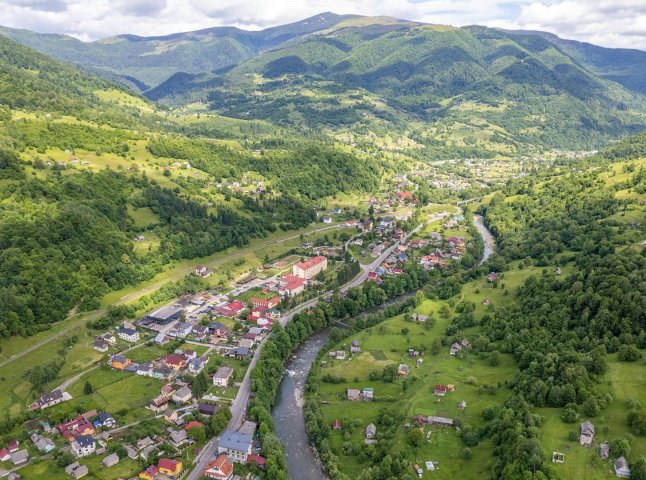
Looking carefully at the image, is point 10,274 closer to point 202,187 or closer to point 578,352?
point 202,187

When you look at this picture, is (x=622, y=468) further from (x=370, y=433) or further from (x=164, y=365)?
(x=164, y=365)

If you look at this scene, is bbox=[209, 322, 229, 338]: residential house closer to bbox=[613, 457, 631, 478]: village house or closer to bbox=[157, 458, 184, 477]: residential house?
bbox=[157, 458, 184, 477]: residential house

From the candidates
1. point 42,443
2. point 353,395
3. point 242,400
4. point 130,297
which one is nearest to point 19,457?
point 42,443

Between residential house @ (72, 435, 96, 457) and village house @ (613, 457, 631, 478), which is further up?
village house @ (613, 457, 631, 478)

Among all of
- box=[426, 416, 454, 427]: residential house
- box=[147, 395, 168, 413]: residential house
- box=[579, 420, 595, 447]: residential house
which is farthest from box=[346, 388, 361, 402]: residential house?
box=[579, 420, 595, 447]: residential house

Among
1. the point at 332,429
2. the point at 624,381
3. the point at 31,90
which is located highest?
the point at 31,90

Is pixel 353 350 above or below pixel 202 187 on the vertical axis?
below

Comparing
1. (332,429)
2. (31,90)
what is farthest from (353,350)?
(31,90)
